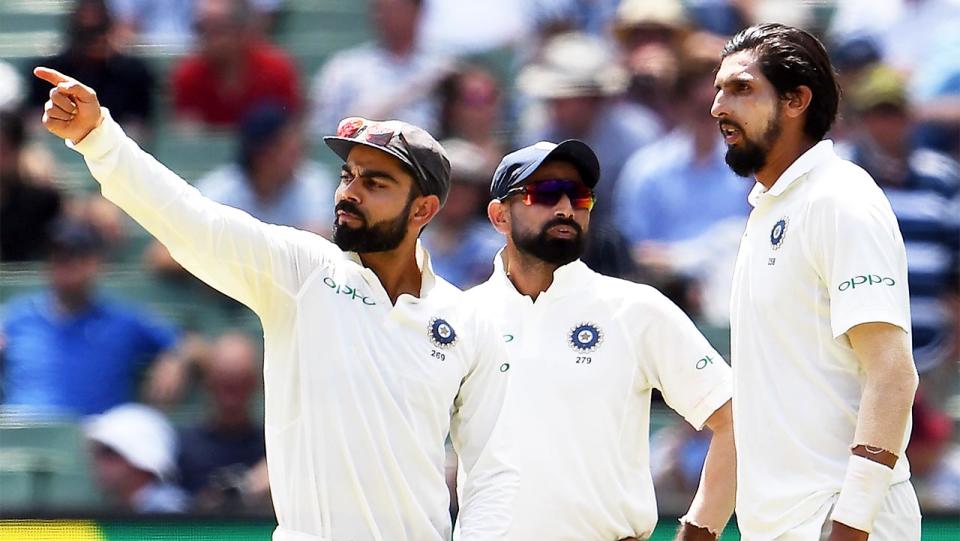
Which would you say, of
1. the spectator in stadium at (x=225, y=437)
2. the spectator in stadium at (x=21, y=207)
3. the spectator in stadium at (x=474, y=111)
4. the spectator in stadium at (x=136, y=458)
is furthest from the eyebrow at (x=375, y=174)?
the spectator in stadium at (x=21, y=207)

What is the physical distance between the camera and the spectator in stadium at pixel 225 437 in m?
7.30

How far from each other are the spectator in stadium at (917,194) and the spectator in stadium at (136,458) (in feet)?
11.1

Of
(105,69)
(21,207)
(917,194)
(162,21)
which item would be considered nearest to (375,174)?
(917,194)

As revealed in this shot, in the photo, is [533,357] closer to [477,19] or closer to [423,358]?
[423,358]

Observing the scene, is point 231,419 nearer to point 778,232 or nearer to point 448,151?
point 448,151

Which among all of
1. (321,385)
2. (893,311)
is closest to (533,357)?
(321,385)

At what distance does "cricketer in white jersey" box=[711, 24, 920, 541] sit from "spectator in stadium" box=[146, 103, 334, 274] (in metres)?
4.17

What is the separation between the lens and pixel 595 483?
479cm

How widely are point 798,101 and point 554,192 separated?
3.42ft

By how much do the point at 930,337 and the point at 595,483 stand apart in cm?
345

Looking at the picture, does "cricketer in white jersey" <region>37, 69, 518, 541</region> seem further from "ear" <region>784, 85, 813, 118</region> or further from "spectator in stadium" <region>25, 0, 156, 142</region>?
"spectator in stadium" <region>25, 0, 156, 142</region>

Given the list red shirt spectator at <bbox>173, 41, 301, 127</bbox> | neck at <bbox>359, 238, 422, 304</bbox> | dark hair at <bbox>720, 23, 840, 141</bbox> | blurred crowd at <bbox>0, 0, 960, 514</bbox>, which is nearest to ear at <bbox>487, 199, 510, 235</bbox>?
neck at <bbox>359, 238, 422, 304</bbox>

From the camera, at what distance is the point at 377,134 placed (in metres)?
4.11

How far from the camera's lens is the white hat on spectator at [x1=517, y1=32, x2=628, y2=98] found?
8156 mm
